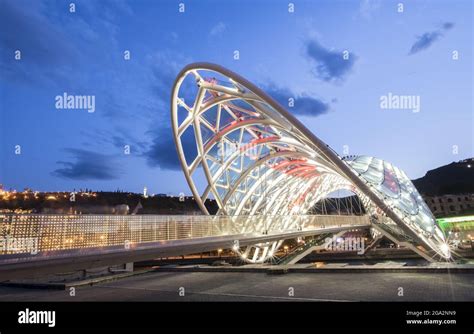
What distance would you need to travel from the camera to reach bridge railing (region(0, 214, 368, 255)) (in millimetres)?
8820

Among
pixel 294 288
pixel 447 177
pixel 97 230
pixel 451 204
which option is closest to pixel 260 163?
pixel 294 288

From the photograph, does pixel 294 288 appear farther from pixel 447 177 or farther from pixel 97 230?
pixel 447 177

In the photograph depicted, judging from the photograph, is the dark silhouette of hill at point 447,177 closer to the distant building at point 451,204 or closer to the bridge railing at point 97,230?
the distant building at point 451,204

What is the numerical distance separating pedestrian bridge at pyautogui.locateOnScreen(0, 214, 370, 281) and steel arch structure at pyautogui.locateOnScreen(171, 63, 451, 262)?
5.34 meters

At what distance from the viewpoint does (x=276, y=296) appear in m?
15.6

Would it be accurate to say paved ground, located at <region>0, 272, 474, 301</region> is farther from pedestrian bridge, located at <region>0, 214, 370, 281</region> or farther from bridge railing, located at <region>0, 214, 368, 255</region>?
bridge railing, located at <region>0, 214, 368, 255</region>

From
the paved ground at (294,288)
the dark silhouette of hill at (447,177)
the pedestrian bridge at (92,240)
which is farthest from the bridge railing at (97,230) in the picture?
the dark silhouette of hill at (447,177)

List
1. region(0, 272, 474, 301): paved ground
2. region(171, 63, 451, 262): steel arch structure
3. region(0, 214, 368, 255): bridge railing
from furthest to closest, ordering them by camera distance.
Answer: region(171, 63, 451, 262): steel arch structure < region(0, 272, 474, 301): paved ground < region(0, 214, 368, 255): bridge railing

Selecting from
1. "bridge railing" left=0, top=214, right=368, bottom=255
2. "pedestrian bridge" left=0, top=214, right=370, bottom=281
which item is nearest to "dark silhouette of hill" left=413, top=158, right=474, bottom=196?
"bridge railing" left=0, top=214, right=368, bottom=255
